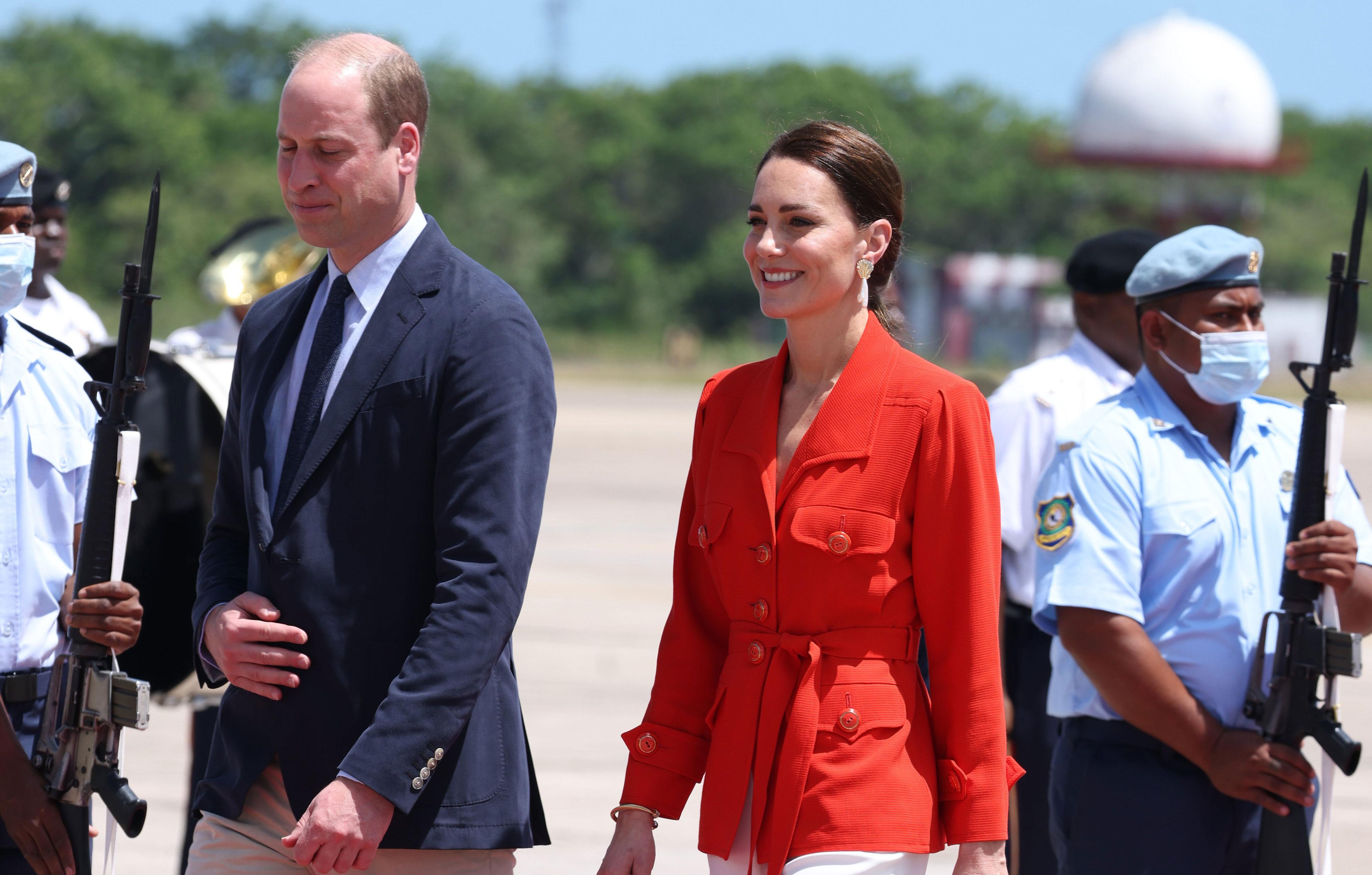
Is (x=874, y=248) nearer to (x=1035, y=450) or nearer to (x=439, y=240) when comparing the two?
(x=439, y=240)

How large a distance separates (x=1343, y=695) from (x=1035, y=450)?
5.03 meters

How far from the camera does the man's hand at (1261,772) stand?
149 inches

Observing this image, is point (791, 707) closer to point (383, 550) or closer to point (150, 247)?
point (383, 550)

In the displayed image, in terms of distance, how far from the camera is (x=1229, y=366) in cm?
413

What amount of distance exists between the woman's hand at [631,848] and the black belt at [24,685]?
1366 mm

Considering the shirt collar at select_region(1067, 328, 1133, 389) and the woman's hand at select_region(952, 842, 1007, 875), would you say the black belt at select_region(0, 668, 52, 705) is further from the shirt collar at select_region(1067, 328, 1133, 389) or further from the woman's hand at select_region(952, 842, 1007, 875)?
the shirt collar at select_region(1067, 328, 1133, 389)

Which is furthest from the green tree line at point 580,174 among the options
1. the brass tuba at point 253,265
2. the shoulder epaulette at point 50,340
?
the shoulder epaulette at point 50,340

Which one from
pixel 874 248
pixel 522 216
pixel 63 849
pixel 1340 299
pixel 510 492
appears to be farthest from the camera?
pixel 522 216

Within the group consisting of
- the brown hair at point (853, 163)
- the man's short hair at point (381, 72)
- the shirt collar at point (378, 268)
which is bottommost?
the shirt collar at point (378, 268)

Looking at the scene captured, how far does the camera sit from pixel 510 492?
9.95ft

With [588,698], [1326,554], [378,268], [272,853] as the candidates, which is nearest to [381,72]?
[378,268]

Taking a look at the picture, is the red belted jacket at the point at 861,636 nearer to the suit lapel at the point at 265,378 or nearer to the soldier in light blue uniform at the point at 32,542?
the suit lapel at the point at 265,378

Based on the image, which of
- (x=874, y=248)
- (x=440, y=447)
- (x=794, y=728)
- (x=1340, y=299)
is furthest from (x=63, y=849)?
(x=1340, y=299)

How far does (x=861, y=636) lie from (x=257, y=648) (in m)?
1.08
